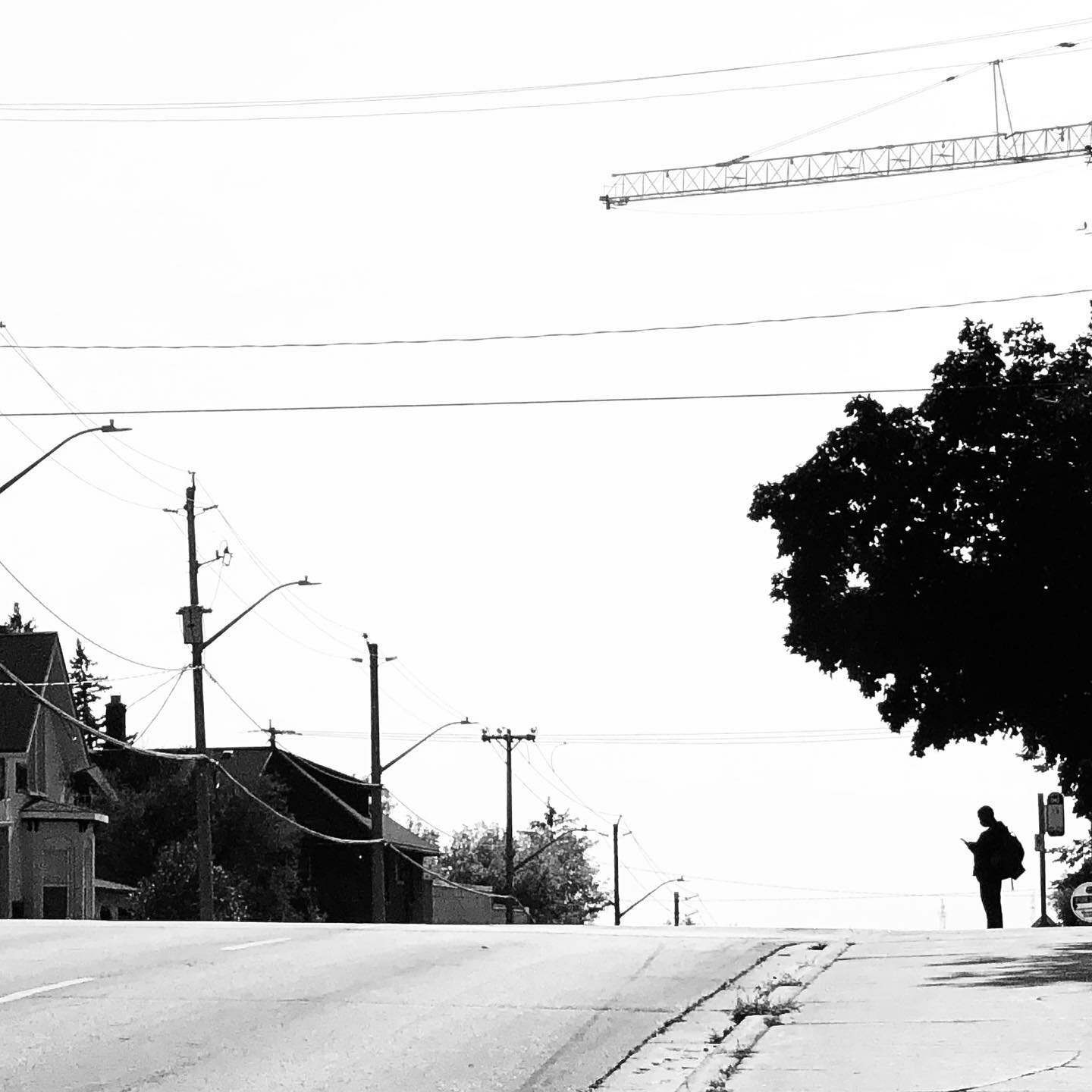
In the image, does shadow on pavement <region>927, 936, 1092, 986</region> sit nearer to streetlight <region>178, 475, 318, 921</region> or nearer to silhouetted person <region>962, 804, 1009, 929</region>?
silhouetted person <region>962, 804, 1009, 929</region>

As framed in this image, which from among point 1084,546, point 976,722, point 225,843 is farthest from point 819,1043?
point 225,843

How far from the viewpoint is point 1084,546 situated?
89.7ft

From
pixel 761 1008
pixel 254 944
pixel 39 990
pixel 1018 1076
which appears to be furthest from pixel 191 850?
pixel 1018 1076

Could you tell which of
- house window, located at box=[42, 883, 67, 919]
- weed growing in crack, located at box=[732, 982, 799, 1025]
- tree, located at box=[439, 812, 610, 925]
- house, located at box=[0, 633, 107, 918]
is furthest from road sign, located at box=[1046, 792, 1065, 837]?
tree, located at box=[439, 812, 610, 925]

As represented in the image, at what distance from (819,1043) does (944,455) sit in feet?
66.5

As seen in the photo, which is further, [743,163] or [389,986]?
[743,163]

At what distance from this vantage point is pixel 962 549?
30.0 meters

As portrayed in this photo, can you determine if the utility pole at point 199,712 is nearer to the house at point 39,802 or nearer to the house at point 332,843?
the house at point 39,802

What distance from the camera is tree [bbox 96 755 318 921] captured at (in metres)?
61.8

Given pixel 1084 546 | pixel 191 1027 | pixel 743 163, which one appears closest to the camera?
pixel 191 1027

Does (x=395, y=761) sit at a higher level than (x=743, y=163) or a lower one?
lower

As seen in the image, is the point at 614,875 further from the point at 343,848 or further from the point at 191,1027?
the point at 191,1027

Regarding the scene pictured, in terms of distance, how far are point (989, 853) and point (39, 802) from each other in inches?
1380

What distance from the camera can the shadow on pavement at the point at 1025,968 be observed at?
15.8m
